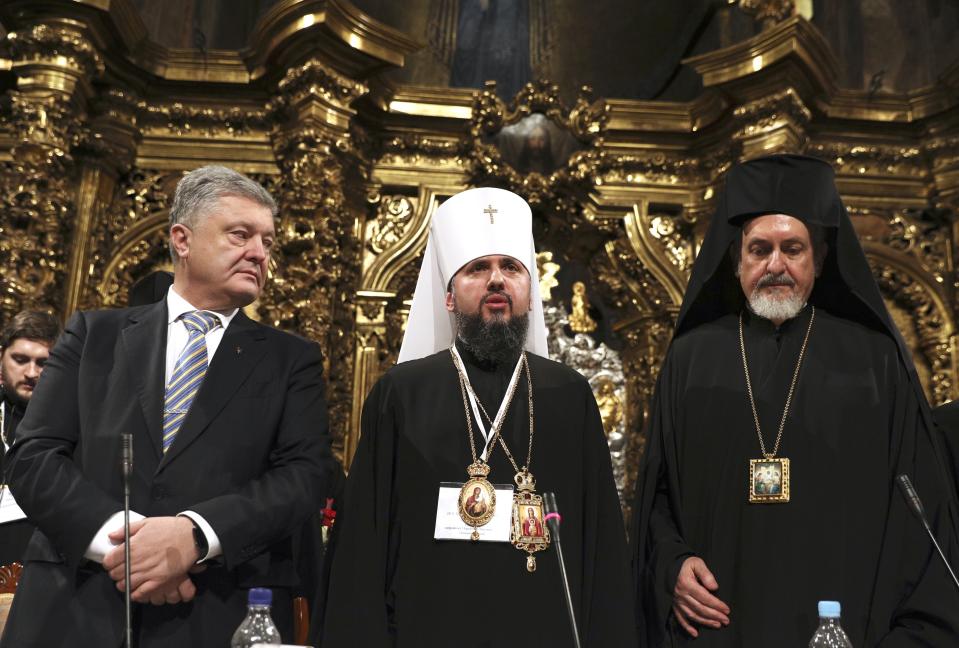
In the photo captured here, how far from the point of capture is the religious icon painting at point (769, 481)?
3205 millimetres

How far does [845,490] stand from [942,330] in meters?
4.39

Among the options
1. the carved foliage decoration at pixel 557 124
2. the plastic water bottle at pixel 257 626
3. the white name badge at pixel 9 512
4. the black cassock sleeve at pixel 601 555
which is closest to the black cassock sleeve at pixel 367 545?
the plastic water bottle at pixel 257 626

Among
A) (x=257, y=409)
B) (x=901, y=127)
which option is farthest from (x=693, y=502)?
(x=901, y=127)

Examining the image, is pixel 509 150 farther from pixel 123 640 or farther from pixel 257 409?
pixel 123 640

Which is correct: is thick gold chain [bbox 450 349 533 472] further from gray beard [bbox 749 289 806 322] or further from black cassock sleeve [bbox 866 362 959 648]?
black cassock sleeve [bbox 866 362 959 648]

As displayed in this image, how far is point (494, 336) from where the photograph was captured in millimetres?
3164

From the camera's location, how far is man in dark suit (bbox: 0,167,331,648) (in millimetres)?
2699

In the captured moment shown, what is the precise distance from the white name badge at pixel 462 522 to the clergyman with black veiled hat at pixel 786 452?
0.60 meters

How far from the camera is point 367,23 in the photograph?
6.91 metres

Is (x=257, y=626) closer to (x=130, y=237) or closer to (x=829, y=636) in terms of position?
(x=829, y=636)

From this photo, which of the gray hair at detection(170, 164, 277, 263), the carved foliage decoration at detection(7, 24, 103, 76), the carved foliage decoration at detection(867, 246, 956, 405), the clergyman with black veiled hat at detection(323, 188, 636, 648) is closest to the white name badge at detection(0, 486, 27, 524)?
the gray hair at detection(170, 164, 277, 263)

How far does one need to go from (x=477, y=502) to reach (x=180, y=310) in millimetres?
1088

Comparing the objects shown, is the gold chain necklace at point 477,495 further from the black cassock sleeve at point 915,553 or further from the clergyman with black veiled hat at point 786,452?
the black cassock sleeve at point 915,553

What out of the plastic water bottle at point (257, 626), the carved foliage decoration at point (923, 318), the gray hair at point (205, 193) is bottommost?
the plastic water bottle at point (257, 626)
